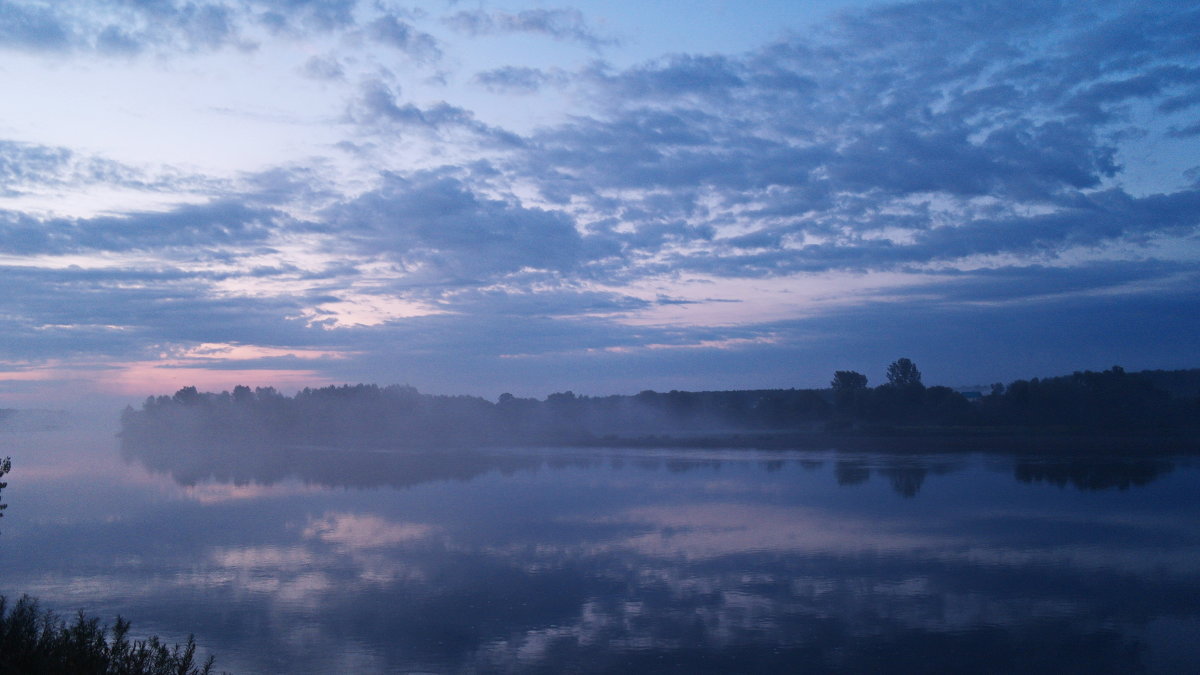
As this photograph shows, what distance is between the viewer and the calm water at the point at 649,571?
10.0 metres

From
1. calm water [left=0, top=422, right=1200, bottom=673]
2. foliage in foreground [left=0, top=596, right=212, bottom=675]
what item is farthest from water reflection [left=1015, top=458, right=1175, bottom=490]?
foliage in foreground [left=0, top=596, right=212, bottom=675]

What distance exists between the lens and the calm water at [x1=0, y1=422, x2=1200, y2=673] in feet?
32.8

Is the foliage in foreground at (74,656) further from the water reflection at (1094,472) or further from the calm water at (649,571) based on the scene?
the water reflection at (1094,472)

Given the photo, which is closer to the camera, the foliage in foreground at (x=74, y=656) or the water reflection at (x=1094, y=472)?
the foliage in foreground at (x=74, y=656)

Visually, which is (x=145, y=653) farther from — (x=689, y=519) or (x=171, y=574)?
(x=689, y=519)

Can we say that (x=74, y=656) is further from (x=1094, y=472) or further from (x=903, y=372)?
(x=903, y=372)

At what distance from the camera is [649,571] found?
46.1 ft

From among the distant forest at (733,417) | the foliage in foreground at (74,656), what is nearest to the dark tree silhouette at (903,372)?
the distant forest at (733,417)

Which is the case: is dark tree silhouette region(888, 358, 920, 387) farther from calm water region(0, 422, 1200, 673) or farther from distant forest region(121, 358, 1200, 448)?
calm water region(0, 422, 1200, 673)

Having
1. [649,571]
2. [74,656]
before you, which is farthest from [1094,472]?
[74,656]

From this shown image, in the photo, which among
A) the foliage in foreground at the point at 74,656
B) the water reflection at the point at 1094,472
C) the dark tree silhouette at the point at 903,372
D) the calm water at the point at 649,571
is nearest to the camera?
the foliage in foreground at the point at 74,656

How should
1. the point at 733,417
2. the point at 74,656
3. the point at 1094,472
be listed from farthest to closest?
1. the point at 733,417
2. the point at 1094,472
3. the point at 74,656

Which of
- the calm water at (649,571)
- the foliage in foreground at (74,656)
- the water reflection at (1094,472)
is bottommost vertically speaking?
the calm water at (649,571)

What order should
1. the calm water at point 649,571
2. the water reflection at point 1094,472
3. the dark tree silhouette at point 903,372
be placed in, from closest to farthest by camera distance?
the calm water at point 649,571
the water reflection at point 1094,472
the dark tree silhouette at point 903,372
